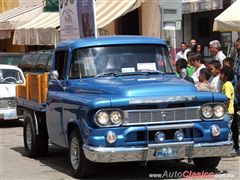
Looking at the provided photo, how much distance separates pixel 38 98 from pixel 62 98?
4.80 feet

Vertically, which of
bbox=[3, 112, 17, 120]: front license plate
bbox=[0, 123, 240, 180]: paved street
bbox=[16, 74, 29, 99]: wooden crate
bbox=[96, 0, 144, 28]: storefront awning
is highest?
bbox=[96, 0, 144, 28]: storefront awning

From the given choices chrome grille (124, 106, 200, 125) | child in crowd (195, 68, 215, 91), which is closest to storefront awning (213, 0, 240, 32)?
child in crowd (195, 68, 215, 91)

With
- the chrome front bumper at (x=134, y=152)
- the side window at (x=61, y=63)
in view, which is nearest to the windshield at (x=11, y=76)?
the side window at (x=61, y=63)

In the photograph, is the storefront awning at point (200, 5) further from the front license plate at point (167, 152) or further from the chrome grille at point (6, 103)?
the front license plate at point (167, 152)

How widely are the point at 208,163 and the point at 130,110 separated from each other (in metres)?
1.79

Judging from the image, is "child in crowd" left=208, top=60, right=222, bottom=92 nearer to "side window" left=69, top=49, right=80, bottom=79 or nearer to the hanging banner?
"side window" left=69, top=49, right=80, bottom=79

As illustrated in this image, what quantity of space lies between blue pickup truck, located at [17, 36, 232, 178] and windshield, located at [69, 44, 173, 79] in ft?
0.05

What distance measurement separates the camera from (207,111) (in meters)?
8.23

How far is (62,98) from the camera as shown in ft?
30.0

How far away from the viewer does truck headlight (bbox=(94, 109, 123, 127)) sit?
793 cm

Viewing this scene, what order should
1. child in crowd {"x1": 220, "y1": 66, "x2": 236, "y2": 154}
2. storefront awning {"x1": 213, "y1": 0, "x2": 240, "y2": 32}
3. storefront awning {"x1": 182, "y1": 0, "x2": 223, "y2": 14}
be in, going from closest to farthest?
child in crowd {"x1": 220, "y1": 66, "x2": 236, "y2": 154}
storefront awning {"x1": 213, "y1": 0, "x2": 240, "y2": 32}
storefront awning {"x1": 182, "y1": 0, "x2": 223, "y2": 14}

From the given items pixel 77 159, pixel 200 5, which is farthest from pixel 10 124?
pixel 77 159

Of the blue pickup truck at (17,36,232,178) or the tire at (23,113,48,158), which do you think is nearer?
the blue pickup truck at (17,36,232,178)

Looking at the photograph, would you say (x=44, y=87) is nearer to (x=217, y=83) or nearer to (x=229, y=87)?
(x=217, y=83)
